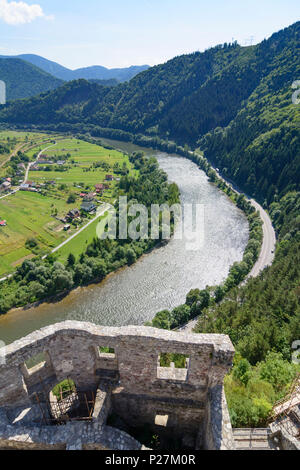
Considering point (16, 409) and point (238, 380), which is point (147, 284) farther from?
point (16, 409)

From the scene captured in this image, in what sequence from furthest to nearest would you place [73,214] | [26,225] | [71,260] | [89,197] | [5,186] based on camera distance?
[5,186], [89,197], [73,214], [26,225], [71,260]

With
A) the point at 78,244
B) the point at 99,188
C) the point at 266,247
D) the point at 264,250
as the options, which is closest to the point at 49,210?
the point at 99,188

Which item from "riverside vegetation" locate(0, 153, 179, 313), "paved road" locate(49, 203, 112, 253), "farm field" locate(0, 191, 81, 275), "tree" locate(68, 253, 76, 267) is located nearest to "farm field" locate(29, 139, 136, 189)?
"farm field" locate(0, 191, 81, 275)

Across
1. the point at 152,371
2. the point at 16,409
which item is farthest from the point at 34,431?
the point at 152,371

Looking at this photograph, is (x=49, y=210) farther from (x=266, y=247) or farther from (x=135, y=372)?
(x=135, y=372)

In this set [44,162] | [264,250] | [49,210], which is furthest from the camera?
[44,162]

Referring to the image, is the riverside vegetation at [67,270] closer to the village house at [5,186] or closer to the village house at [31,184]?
the village house at [31,184]
